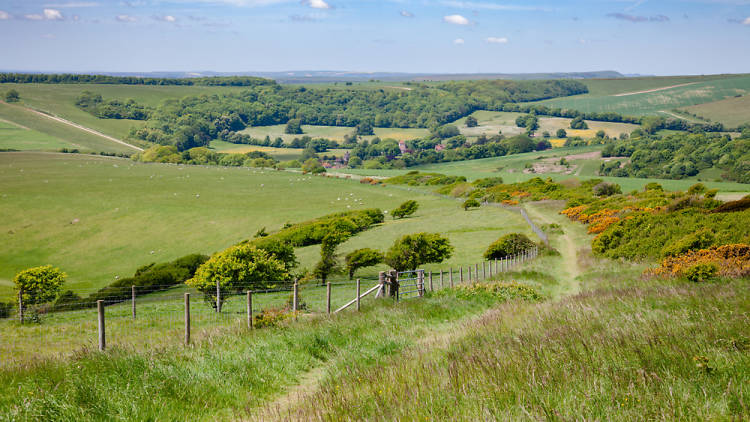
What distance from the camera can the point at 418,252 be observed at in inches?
1625

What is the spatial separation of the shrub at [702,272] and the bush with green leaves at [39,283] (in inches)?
1590

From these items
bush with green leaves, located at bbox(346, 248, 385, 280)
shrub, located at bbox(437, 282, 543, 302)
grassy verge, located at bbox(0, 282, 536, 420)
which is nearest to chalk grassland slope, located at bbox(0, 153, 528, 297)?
bush with green leaves, located at bbox(346, 248, 385, 280)

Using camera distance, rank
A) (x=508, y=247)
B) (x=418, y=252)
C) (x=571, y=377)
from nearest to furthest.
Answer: (x=571, y=377) → (x=508, y=247) → (x=418, y=252)

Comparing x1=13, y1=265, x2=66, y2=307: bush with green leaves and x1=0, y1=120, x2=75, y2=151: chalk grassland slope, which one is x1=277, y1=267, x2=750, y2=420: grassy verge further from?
x1=0, y1=120, x2=75, y2=151: chalk grassland slope

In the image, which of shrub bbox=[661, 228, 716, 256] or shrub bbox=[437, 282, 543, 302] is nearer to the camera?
shrub bbox=[437, 282, 543, 302]

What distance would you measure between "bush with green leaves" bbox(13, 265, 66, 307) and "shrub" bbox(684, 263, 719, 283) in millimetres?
40393

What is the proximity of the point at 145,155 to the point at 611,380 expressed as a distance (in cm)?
20311

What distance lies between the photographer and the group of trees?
14596 centimetres

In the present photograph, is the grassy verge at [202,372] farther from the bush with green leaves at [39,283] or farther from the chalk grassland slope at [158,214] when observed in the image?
the bush with green leaves at [39,283]

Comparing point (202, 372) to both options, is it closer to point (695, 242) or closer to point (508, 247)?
point (695, 242)

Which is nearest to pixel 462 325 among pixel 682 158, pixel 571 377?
pixel 571 377

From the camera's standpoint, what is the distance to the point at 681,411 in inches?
136

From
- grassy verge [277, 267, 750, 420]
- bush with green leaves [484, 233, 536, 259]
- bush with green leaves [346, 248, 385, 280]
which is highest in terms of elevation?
grassy verge [277, 267, 750, 420]

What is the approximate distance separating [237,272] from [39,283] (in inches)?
677
